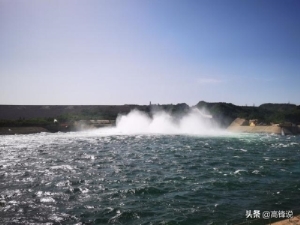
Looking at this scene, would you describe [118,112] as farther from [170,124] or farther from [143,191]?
[143,191]

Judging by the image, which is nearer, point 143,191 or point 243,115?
point 143,191

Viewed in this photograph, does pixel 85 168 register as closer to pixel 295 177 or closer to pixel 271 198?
pixel 271 198

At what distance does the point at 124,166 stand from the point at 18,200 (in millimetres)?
12971

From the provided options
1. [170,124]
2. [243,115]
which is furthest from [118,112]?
[243,115]

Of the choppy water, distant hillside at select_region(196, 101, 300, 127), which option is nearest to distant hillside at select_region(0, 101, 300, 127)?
distant hillside at select_region(196, 101, 300, 127)

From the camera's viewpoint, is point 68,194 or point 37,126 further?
point 37,126

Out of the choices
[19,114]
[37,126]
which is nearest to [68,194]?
[37,126]

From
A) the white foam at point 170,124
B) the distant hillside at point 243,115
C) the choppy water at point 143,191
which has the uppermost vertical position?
the distant hillside at point 243,115

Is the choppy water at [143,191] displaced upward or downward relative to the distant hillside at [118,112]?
downward

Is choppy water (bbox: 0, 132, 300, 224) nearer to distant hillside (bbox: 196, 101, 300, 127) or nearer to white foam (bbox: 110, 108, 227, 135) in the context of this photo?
white foam (bbox: 110, 108, 227, 135)

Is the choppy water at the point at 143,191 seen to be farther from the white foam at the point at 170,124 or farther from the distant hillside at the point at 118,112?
the distant hillside at the point at 118,112

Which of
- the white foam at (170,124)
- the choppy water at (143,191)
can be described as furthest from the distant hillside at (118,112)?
the choppy water at (143,191)

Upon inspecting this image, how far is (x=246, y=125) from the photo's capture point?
3706 inches

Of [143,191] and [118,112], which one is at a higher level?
[118,112]
